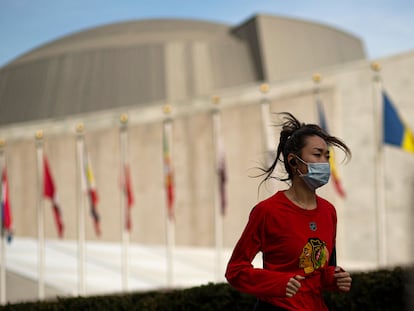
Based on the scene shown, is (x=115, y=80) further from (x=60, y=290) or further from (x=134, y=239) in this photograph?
(x=60, y=290)

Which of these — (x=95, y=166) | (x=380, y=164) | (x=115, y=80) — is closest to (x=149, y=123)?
(x=95, y=166)

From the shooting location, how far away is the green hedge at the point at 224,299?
616 cm

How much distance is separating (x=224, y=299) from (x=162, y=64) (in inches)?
957

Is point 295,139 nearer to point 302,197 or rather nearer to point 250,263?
point 302,197

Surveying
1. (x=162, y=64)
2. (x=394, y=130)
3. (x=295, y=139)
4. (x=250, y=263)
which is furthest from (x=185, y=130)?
(x=250, y=263)

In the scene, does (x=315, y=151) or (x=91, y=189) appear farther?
(x=91, y=189)

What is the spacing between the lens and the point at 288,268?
10.8 ft

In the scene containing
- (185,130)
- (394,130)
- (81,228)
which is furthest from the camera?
(185,130)

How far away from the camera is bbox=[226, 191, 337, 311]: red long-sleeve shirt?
326 cm

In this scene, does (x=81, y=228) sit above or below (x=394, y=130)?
below

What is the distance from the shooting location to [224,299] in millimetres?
6137

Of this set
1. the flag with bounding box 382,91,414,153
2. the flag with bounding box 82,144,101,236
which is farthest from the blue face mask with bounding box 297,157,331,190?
the flag with bounding box 82,144,101,236

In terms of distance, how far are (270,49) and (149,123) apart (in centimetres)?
654

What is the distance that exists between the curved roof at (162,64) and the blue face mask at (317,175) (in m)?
24.9
